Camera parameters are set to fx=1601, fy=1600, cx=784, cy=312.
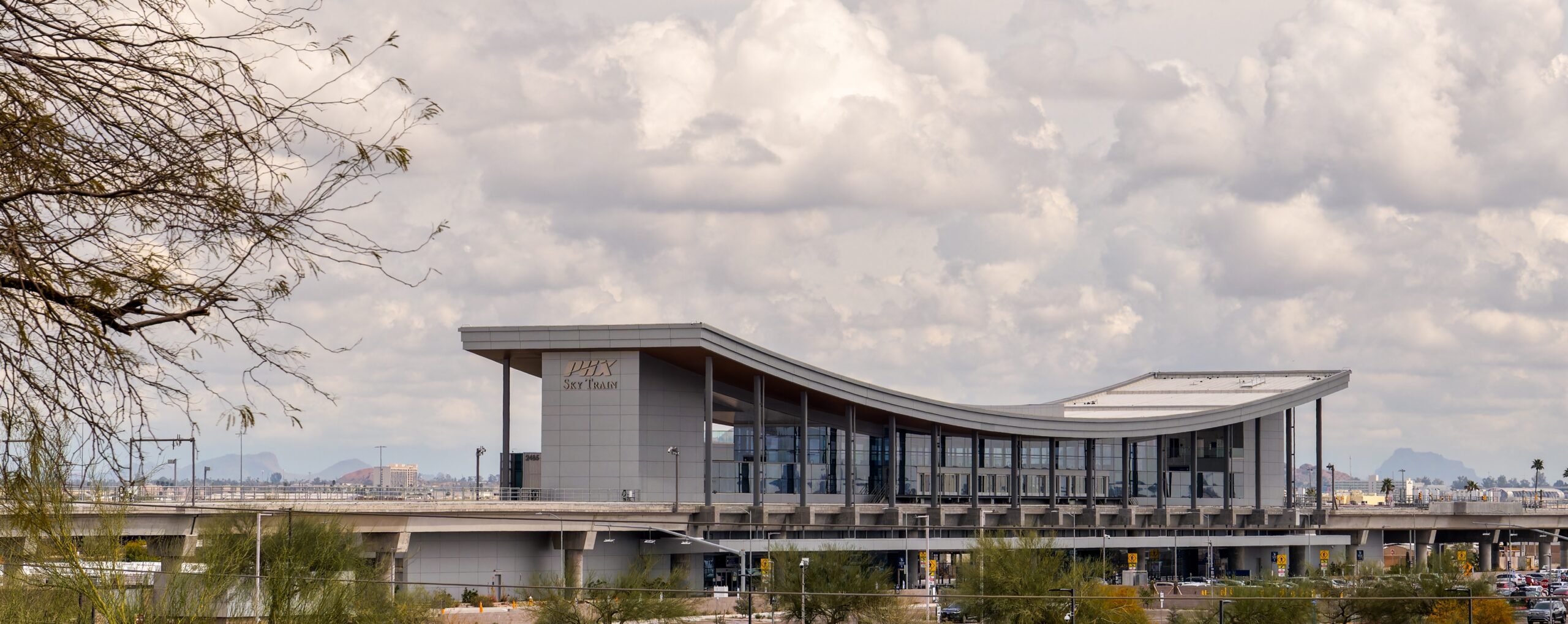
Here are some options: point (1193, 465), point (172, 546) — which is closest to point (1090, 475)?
point (1193, 465)

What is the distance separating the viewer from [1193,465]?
116m

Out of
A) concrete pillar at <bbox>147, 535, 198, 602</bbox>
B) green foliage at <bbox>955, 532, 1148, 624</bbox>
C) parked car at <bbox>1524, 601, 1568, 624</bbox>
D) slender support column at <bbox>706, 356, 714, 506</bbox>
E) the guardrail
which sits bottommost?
parked car at <bbox>1524, 601, 1568, 624</bbox>

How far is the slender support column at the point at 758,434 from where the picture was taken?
266ft

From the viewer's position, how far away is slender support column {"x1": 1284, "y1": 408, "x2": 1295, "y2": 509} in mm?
124812

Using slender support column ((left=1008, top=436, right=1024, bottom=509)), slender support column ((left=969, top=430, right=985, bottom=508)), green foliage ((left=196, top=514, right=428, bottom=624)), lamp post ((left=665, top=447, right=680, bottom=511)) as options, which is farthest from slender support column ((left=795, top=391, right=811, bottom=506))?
green foliage ((left=196, top=514, right=428, bottom=624))

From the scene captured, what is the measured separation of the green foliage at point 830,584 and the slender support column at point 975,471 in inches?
965

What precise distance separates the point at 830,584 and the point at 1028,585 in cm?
864

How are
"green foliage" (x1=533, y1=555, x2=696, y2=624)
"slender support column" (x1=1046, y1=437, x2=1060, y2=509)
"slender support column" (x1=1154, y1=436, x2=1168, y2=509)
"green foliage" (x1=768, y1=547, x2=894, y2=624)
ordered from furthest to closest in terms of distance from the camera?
"slender support column" (x1=1154, y1=436, x2=1168, y2=509) → "slender support column" (x1=1046, y1=437, x2=1060, y2=509) → "green foliage" (x1=768, y1=547, x2=894, y2=624) → "green foliage" (x1=533, y1=555, x2=696, y2=624)

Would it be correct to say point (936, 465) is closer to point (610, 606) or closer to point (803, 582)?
point (803, 582)

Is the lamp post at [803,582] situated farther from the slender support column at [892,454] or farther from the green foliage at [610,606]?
the slender support column at [892,454]

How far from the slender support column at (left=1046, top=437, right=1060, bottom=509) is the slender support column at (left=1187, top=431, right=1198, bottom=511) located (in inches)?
434

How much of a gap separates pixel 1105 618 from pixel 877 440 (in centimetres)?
4482

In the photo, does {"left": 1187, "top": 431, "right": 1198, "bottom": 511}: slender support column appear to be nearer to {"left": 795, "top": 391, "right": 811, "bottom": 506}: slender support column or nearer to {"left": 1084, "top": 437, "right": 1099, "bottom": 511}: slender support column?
{"left": 1084, "top": 437, "right": 1099, "bottom": 511}: slender support column

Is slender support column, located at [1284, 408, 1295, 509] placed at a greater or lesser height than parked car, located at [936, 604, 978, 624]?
greater
